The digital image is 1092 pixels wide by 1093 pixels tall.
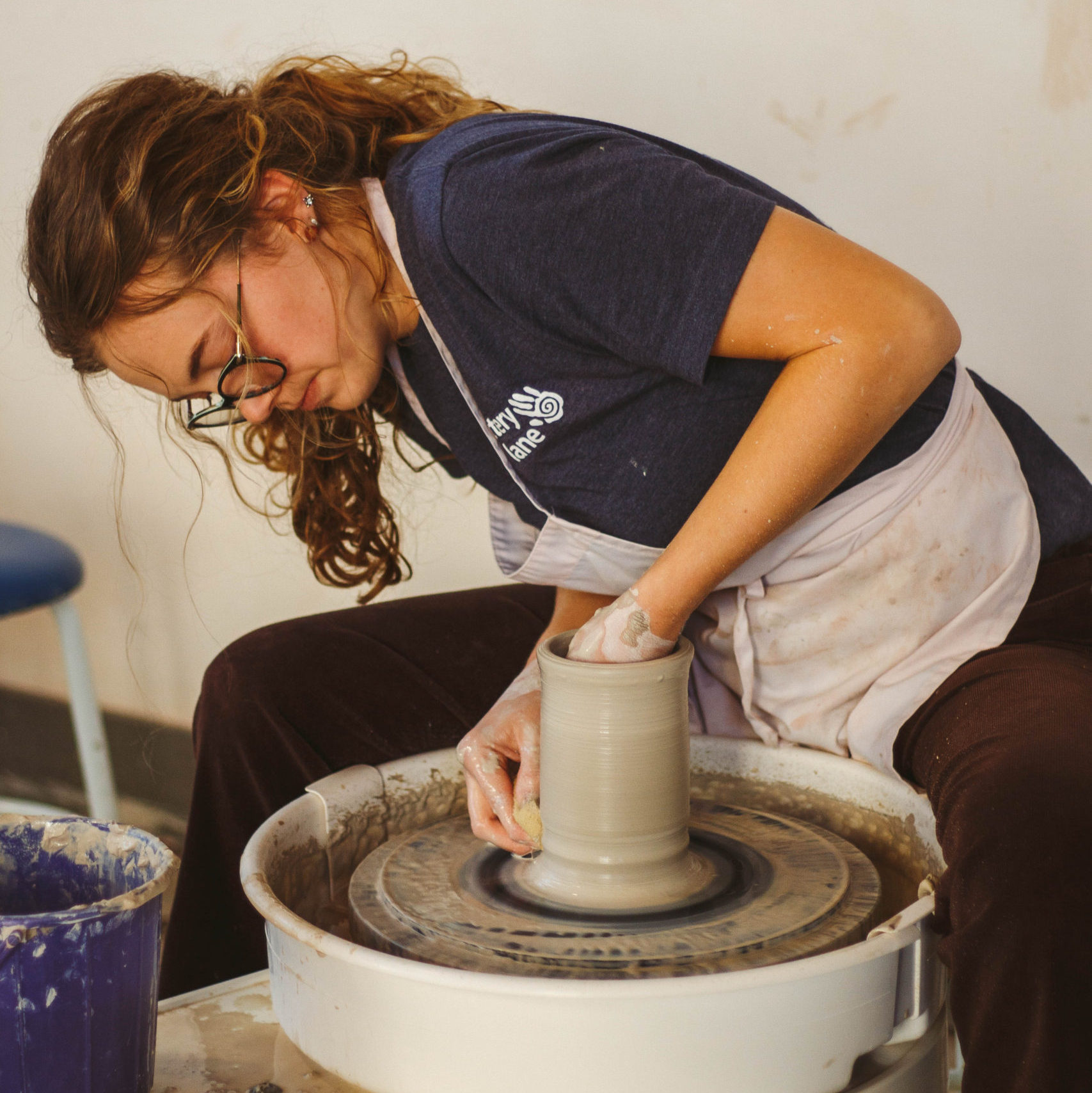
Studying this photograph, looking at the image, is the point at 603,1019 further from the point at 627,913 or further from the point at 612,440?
the point at 612,440

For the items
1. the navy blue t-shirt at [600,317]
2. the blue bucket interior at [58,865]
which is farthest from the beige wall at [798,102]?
the blue bucket interior at [58,865]

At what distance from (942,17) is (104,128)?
4.05ft

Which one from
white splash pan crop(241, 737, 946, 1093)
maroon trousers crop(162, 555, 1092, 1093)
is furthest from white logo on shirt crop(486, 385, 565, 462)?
white splash pan crop(241, 737, 946, 1093)

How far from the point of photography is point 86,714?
86.7 inches

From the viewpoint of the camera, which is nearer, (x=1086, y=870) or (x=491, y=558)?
(x=1086, y=870)

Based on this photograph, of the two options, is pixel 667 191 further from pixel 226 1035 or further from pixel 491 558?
pixel 491 558

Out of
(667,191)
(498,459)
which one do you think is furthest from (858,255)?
(498,459)

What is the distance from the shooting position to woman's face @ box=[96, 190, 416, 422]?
1251 mm

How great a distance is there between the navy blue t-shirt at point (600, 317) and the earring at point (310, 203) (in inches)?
3.4

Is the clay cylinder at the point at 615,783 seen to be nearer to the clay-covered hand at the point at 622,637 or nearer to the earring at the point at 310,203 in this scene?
the clay-covered hand at the point at 622,637

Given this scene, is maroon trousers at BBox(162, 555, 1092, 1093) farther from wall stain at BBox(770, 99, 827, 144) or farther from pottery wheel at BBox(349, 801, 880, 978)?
wall stain at BBox(770, 99, 827, 144)

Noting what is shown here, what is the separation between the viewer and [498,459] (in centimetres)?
148

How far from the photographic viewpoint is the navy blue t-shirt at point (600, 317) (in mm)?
1083

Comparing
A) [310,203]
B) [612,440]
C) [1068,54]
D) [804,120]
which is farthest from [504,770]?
[1068,54]
